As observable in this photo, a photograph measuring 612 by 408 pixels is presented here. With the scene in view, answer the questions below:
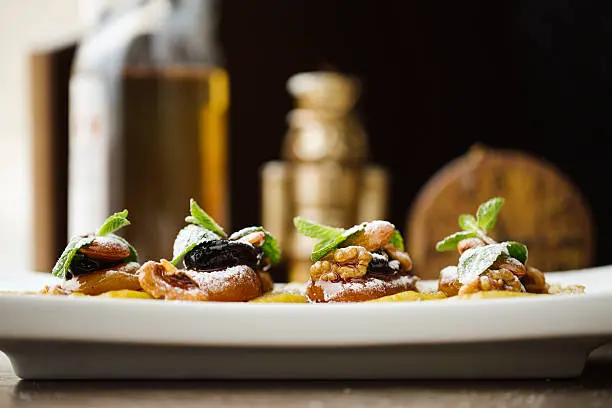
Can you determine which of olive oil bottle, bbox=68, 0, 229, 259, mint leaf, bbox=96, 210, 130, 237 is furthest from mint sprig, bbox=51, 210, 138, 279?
olive oil bottle, bbox=68, 0, 229, 259

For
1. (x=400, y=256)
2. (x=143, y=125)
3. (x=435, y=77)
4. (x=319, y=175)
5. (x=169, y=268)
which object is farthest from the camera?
(x=435, y=77)

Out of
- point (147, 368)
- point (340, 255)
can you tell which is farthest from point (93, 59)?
point (147, 368)

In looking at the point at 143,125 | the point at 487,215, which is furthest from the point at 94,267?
the point at 143,125

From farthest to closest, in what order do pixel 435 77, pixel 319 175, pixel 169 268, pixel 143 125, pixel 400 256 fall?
pixel 435 77
pixel 319 175
pixel 143 125
pixel 400 256
pixel 169 268

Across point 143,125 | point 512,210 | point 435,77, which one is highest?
point 435,77

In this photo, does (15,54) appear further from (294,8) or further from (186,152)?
(186,152)

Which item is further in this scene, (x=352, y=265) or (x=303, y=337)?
(x=352, y=265)

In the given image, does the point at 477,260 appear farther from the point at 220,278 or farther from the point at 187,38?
the point at 187,38
